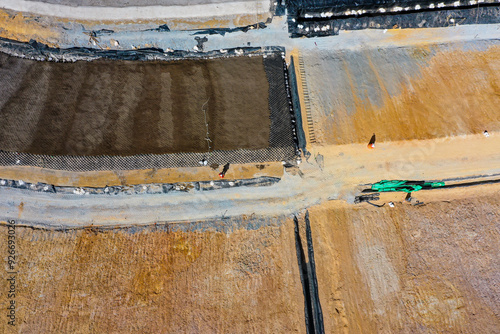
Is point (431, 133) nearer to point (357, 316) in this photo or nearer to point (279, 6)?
point (357, 316)

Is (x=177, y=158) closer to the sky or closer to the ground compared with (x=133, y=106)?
closer to the ground

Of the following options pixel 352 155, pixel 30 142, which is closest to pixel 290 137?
pixel 352 155

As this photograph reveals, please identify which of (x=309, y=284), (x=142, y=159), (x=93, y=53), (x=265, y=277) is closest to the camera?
(x=265, y=277)

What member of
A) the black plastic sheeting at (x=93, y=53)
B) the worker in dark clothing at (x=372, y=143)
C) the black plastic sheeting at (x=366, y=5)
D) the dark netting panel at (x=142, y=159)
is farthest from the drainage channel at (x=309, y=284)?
the black plastic sheeting at (x=366, y=5)

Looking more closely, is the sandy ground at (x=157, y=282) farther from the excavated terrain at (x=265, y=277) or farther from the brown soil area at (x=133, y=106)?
the brown soil area at (x=133, y=106)

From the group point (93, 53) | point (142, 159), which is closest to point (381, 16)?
point (142, 159)

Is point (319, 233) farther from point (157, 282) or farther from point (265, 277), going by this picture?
point (157, 282)
